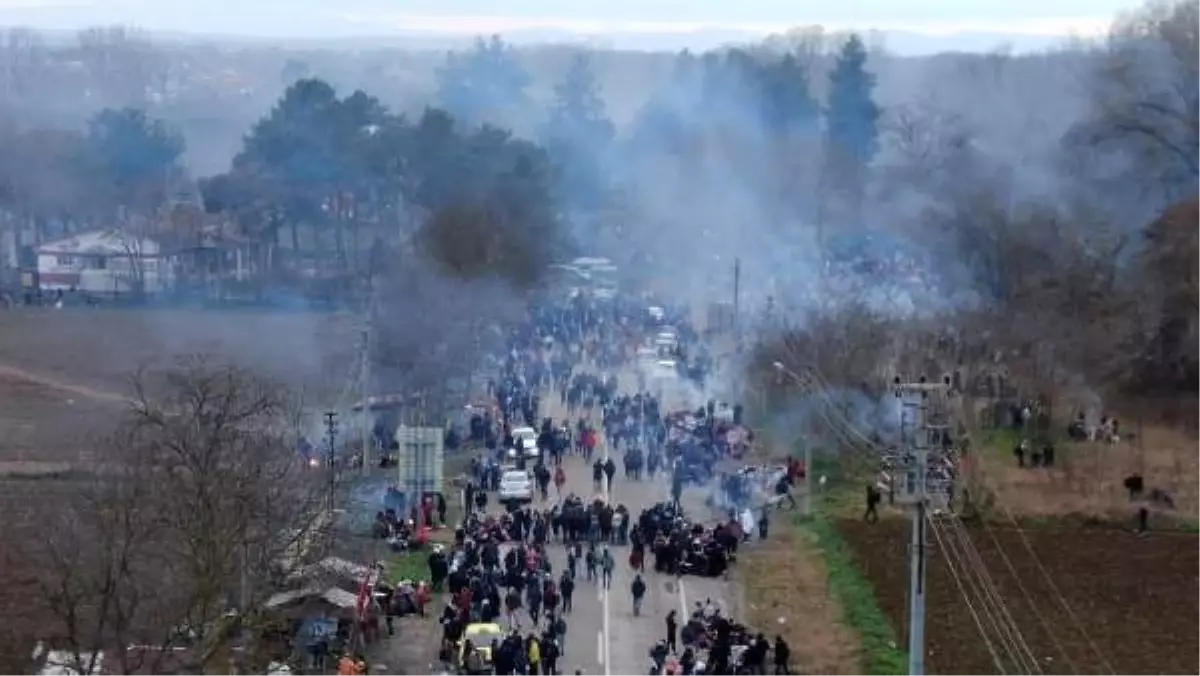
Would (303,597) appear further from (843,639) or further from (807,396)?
(807,396)

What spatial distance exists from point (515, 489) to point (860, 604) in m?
6.22

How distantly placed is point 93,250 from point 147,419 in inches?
1254

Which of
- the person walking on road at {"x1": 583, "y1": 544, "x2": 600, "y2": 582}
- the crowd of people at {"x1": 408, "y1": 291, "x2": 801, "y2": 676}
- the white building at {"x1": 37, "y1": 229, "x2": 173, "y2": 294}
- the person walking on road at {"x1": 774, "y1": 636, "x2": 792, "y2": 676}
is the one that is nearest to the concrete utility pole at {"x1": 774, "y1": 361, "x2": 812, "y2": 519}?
the crowd of people at {"x1": 408, "y1": 291, "x2": 801, "y2": 676}

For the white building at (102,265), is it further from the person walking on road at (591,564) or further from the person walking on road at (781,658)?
the person walking on road at (781,658)

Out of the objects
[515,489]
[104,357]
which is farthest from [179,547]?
[104,357]

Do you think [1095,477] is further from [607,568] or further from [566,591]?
[566,591]

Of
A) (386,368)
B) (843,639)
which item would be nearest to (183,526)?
(843,639)

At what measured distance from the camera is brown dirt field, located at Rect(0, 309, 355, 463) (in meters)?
30.7

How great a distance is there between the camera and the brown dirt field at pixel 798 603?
18.2 m

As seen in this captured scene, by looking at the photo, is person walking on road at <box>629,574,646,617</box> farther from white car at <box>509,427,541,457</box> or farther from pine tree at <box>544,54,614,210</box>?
pine tree at <box>544,54,614,210</box>

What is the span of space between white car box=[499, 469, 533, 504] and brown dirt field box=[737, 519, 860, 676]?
135 inches

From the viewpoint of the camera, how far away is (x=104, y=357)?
38594 mm

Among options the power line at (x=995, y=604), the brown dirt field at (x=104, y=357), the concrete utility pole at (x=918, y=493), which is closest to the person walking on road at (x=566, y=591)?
the power line at (x=995, y=604)

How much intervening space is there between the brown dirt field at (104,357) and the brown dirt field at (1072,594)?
513 inches
